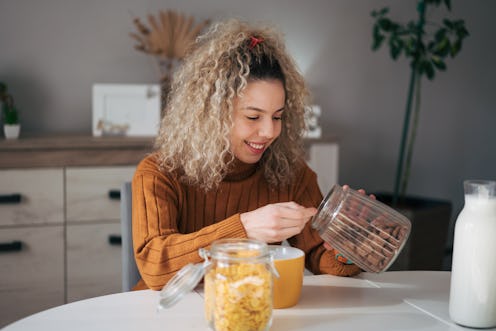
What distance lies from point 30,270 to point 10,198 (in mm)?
320

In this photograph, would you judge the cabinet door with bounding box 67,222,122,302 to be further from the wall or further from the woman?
the woman

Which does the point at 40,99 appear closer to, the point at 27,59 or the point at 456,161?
the point at 27,59

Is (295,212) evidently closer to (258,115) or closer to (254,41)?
(258,115)

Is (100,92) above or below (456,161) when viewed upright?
above

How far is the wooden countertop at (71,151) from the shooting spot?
2.45 metres

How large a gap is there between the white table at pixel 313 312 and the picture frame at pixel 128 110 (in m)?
1.62

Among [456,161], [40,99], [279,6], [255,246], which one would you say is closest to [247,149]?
[255,246]

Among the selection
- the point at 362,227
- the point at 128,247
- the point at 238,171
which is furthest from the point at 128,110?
the point at 362,227

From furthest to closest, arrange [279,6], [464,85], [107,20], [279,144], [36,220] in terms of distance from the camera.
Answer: [464,85] < [279,6] < [107,20] < [36,220] < [279,144]

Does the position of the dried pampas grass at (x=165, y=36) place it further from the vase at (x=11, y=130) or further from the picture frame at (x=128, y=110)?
the vase at (x=11, y=130)

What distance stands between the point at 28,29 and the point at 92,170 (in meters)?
0.82

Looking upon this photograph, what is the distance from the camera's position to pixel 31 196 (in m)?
2.49

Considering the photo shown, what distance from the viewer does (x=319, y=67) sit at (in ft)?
11.4

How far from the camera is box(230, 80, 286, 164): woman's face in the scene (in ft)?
5.02
